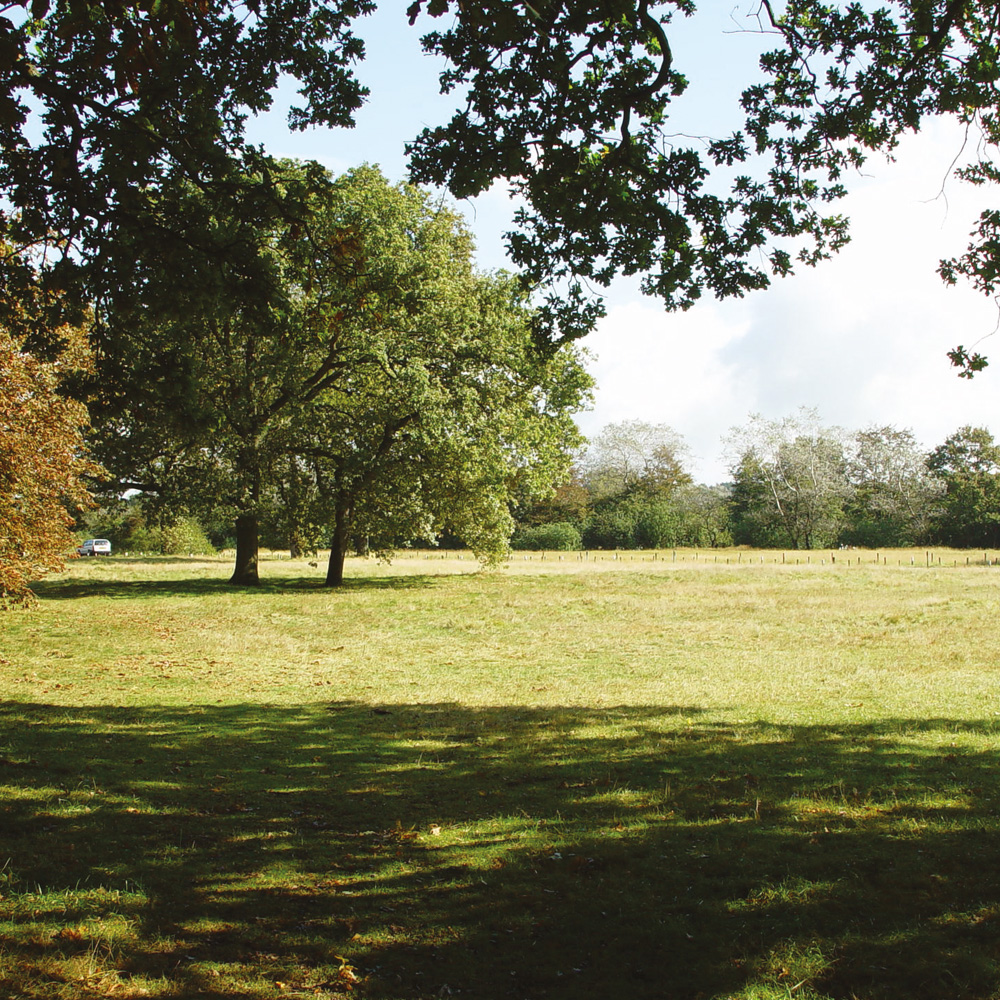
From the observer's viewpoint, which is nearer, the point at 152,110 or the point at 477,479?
the point at 152,110

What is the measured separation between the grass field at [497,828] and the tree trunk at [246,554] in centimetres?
1359

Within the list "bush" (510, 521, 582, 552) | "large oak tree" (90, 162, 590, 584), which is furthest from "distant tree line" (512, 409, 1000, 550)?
"large oak tree" (90, 162, 590, 584)

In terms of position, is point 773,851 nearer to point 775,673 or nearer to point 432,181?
point 432,181

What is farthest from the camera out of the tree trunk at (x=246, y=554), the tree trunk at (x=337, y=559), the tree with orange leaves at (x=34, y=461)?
the tree trunk at (x=337, y=559)

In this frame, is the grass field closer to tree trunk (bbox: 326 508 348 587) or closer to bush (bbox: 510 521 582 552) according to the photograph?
tree trunk (bbox: 326 508 348 587)

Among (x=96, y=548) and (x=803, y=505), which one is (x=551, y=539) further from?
(x=96, y=548)

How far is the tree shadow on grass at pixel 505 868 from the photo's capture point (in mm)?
Result: 3945

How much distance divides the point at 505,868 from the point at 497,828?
85 cm

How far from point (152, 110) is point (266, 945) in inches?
326

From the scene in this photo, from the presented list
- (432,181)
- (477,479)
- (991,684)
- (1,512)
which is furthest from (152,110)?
(477,479)

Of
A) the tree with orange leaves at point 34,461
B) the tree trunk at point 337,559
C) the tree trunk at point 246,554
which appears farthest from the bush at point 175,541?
the tree with orange leaves at point 34,461

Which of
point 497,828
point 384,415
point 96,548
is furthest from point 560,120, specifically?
point 96,548

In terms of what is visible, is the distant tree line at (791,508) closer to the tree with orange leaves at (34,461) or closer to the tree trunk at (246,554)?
the tree trunk at (246,554)

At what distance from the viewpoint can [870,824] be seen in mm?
5945
